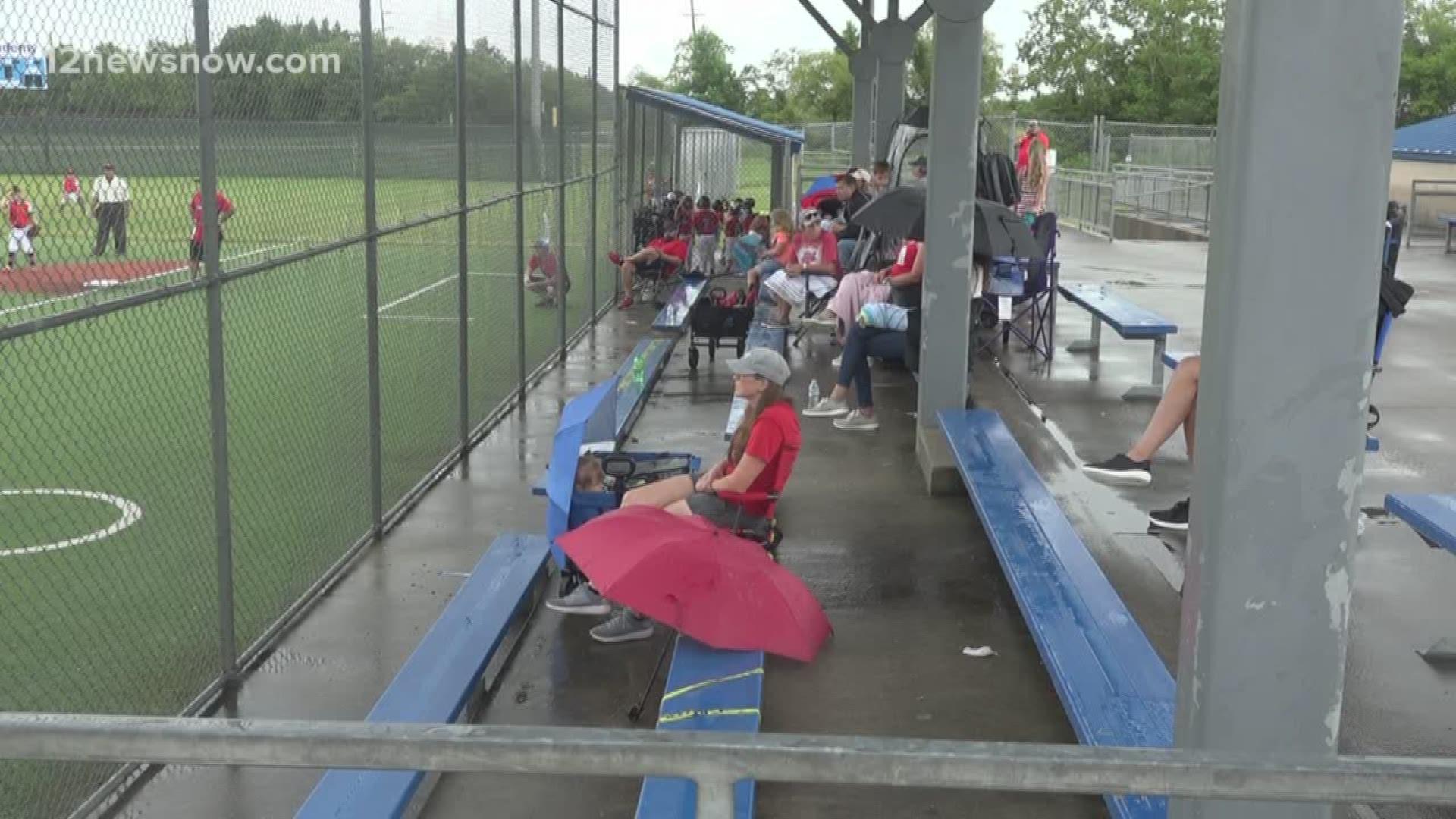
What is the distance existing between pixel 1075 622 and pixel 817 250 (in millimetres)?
10258

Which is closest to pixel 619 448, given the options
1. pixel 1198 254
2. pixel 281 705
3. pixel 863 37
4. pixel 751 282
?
pixel 281 705

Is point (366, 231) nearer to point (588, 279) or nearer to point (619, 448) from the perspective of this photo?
point (619, 448)

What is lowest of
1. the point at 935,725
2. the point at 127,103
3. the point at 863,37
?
the point at 935,725

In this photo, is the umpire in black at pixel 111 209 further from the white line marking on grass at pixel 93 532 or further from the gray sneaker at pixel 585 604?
the gray sneaker at pixel 585 604

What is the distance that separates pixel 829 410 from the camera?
12.5 meters

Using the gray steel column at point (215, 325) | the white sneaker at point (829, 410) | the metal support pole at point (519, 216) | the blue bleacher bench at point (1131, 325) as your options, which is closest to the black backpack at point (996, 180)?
the blue bleacher bench at point (1131, 325)

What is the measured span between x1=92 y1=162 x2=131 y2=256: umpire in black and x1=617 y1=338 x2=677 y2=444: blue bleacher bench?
4627mm

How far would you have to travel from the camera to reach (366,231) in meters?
8.34

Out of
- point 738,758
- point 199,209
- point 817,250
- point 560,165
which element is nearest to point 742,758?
point 738,758

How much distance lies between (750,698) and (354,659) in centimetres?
196

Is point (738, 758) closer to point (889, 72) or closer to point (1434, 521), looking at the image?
point (1434, 521)

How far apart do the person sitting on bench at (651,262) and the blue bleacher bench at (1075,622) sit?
1071cm

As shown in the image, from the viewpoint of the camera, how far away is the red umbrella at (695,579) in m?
6.14

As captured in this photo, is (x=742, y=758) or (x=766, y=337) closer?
(x=742, y=758)
